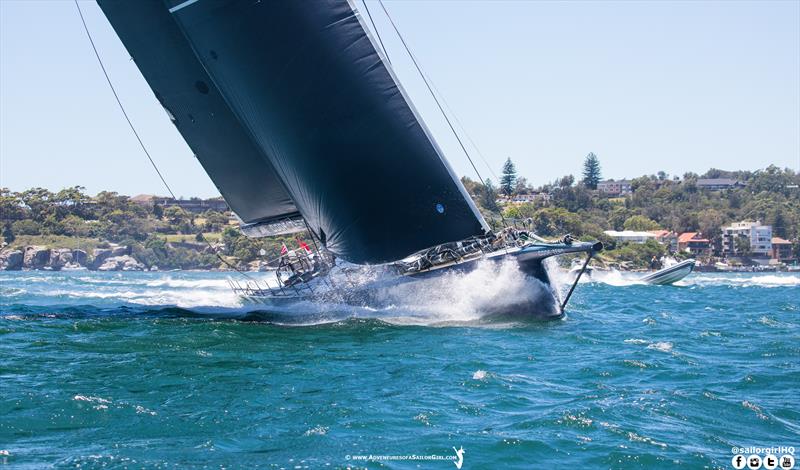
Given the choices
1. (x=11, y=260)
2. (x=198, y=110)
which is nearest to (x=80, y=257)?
(x=11, y=260)

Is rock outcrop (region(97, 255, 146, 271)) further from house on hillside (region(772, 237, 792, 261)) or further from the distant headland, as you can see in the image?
house on hillside (region(772, 237, 792, 261))

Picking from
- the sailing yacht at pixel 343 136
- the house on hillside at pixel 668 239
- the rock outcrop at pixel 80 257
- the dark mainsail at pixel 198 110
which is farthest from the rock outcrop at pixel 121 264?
the sailing yacht at pixel 343 136

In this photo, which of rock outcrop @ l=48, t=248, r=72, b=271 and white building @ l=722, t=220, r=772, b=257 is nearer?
rock outcrop @ l=48, t=248, r=72, b=271

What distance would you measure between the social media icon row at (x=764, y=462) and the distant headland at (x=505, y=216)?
8413cm

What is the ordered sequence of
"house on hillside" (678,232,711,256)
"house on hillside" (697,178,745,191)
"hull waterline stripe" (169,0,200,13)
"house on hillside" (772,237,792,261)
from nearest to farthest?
"hull waterline stripe" (169,0,200,13)
"house on hillside" (678,232,711,256)
"house on hillside" (772,237,792,261)
"house on hillside" (697,178,745,191)

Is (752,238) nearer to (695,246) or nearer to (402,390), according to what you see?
(695,246)

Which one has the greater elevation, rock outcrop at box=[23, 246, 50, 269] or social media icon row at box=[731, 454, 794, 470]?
social media icon row at box=[731, 454, 794, 470]

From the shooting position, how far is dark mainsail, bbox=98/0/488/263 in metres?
20.1

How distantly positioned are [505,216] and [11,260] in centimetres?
6517

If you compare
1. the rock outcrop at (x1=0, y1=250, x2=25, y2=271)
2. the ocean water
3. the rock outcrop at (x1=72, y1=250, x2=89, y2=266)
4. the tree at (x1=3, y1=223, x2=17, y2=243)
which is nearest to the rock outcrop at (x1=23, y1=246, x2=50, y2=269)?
the rock outcrop at (x1=0, y1=250, x2=25, y2=271)

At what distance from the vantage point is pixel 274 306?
86.4ft

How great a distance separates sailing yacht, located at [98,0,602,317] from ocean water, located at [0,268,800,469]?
1201 mm

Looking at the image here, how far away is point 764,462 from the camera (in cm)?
902

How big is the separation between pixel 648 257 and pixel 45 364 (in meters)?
94.4
